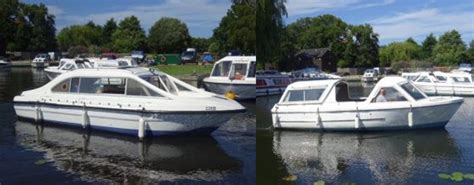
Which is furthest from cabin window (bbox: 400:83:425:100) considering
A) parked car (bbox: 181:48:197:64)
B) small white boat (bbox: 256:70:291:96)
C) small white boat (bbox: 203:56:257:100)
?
parked car (bbox: 181:48:197:64)

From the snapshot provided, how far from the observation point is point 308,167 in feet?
16.4

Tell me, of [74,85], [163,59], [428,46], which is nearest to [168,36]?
[163,59]

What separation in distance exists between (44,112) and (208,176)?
6.02 feet

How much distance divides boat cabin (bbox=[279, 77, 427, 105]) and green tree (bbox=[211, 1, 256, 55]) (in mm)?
2757

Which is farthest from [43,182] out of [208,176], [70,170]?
[208,176]

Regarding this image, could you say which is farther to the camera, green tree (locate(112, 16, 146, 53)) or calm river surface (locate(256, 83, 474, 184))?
calm river surface (locate(256, 83, 474, 184))

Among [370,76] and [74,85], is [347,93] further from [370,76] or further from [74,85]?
[74,85]

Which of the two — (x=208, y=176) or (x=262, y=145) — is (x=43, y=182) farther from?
(x=262, y=145)

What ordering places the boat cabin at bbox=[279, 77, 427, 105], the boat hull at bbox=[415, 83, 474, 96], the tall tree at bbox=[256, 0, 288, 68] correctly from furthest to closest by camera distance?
the boat hull at bbox=[415, 83, 474, 96] < the boat cabin at bbox=[279, 77, 427, 105] < the tall tree at bbox=[256, 0, 288, 68]

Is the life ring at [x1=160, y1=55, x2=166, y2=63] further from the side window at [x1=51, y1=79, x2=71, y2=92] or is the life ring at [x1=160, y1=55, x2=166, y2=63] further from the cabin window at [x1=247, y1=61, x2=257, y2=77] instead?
the side window at [x1=51, y1=79, x2=71, y2=92]

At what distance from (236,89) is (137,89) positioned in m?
1.08

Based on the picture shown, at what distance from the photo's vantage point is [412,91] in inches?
283

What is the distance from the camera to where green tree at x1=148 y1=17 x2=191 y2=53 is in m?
3.02

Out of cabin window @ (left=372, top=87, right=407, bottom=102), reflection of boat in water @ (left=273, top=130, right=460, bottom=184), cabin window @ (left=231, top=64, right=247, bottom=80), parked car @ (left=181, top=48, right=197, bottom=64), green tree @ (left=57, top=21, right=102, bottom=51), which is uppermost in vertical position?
green tree @ (left=57, top=21, right=102, bottom=51)
